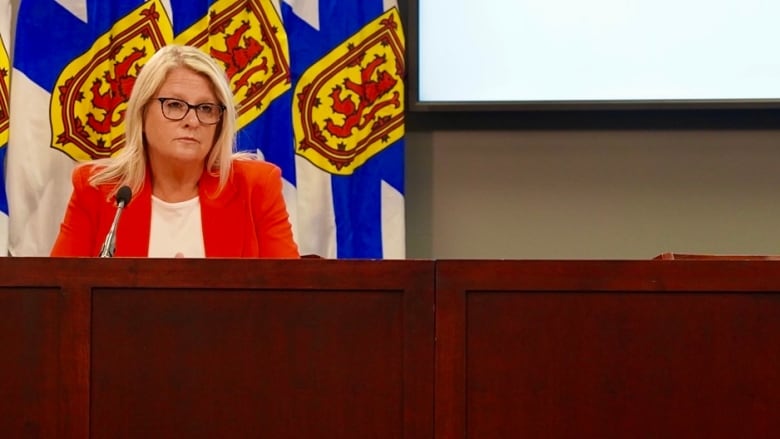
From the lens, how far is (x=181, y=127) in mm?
2469

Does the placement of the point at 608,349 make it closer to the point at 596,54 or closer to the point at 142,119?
the point at 142,119

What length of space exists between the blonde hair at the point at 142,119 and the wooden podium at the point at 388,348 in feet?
2.58

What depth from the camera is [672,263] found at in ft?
5.48

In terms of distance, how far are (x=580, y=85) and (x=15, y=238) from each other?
1715 mm

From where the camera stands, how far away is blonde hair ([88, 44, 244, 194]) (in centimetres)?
248

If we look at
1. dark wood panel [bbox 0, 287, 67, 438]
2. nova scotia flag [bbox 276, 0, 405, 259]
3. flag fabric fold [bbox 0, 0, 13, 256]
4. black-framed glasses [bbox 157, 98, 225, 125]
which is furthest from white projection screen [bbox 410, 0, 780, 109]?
dark wood panel [bbox 0, 287, 67, 438]

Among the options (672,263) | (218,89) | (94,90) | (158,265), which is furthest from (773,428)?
(94,90)

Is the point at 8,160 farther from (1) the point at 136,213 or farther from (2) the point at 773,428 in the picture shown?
(2) the point at 773,428

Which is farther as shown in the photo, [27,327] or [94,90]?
[94,90]

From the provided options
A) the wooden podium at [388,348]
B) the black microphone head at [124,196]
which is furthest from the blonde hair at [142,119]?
the wooden podium at [388,348]

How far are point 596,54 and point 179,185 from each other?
52.8 inches

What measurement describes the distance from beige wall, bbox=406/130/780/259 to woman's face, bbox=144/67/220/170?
93 cm

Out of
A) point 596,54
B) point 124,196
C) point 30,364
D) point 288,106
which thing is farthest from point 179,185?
point 596,54

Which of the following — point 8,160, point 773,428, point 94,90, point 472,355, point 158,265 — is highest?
point 94,90
